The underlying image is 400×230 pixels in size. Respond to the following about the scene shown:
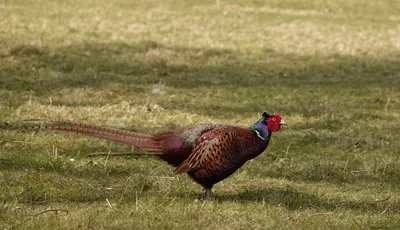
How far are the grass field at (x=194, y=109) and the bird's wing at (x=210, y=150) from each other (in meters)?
0.37

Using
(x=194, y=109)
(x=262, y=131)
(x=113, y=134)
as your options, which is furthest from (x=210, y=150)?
(x=194, y=109)

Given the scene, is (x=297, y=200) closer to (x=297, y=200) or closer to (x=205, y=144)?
(x=297, y=200)

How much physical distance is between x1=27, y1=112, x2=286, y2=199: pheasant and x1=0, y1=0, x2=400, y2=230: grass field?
346mm

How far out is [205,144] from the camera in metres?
7.87

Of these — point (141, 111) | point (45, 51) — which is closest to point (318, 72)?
point (45, 51)

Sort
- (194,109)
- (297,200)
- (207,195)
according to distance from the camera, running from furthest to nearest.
Answer: (194,109) < (297,200) < (207,195)

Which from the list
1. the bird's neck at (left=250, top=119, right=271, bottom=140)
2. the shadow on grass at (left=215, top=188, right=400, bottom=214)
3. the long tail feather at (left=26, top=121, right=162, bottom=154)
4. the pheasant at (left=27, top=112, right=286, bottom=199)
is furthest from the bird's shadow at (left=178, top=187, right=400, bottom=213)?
the long tail feather at (left=26, top=121, right=162, bottom=154)

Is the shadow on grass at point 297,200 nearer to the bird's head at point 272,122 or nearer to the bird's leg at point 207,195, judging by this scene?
the bird's leg at point 207,195

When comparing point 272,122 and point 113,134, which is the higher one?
point 272,122

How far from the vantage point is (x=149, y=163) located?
32.4 feet

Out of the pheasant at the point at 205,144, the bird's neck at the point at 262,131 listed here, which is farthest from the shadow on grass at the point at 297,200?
the bird's neck at the point at 262,131

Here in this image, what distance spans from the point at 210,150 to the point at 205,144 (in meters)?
0.09

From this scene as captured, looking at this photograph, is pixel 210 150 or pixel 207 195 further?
pixel 207 195

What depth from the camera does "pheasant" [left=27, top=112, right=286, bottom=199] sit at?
780 cm
